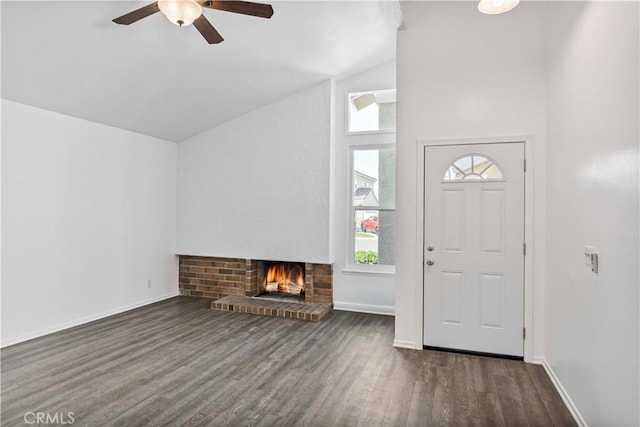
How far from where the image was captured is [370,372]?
10.4ft

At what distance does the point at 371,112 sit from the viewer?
206 inches

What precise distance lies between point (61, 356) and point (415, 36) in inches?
179

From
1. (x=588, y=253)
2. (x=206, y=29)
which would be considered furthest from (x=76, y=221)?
(x=588, y=253)

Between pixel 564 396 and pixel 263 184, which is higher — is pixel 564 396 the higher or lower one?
the lower one

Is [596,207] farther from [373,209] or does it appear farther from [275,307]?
[275,307]

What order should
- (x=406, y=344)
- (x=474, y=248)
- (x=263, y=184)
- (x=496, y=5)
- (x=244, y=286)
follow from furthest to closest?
(x=244, y=286) < (x=263, y=184) < (x=406, y=344) < (x=474, y=248) < (x=496, y=5)

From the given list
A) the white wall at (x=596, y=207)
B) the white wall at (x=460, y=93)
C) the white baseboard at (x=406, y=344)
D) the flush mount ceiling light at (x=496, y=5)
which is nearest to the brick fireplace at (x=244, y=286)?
the white baseboard at (x=406, y=344)

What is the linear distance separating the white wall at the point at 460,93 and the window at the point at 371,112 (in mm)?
1332

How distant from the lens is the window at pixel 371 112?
5121 mm

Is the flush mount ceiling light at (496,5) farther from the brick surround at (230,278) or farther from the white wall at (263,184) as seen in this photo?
the brick surround at (230,278)

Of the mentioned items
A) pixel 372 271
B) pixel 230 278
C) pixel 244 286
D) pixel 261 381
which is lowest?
pixel 261 381

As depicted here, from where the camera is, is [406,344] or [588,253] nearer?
[588,253]

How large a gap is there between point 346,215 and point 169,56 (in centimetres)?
290

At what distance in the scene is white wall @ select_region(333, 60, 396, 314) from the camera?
5078 mm
